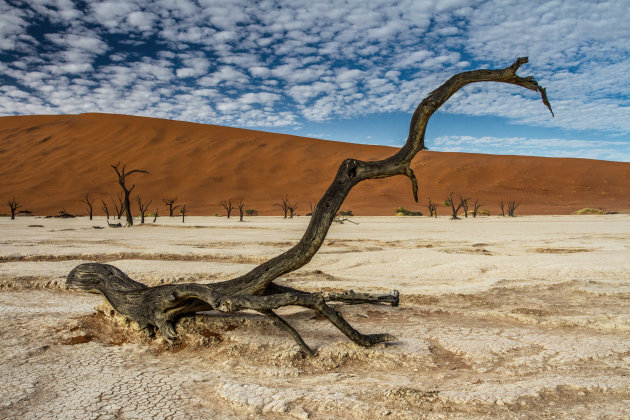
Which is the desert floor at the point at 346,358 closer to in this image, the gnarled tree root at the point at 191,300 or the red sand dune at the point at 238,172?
the gnarled tree root at the point at 191,300

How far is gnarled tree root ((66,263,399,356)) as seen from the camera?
350 centimetres

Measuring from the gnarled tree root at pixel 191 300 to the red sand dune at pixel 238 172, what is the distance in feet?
119

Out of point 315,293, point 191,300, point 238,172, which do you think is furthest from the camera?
point 238,172

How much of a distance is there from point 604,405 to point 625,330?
2064 millimetres

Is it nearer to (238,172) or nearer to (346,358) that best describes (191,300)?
(346,358)

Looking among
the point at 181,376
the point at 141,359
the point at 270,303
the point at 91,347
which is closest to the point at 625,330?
the point at 270,303

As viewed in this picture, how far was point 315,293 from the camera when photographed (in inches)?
140

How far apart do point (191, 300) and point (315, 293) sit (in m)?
1.18

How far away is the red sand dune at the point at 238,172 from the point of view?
47219 millimetres

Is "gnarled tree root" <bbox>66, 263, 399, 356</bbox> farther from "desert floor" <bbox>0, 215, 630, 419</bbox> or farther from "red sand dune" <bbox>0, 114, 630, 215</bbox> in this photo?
"red sand dune" <bbox>0, 114, 630, 215</bbox>

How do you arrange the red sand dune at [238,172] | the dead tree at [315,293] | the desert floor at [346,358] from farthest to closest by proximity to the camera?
the red sand dune at [238,172]
the dead tree at [315,293]
the desert floor at [346,358]

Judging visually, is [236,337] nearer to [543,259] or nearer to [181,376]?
[181,376]

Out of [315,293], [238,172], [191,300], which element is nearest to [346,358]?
[315,293]

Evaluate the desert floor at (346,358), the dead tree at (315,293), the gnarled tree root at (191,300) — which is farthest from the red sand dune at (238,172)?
the dead tree at (315,293)
